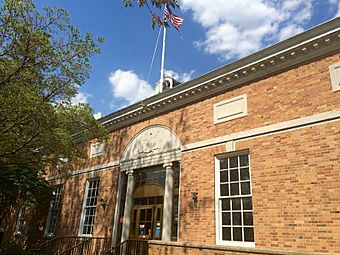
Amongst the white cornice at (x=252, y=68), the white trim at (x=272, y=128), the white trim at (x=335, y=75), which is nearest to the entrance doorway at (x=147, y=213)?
the white trim at (x=272, y=128)

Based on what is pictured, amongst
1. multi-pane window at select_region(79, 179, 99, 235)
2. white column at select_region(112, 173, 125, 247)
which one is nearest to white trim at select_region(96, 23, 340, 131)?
white column at select_region(112, 173, 125, 247)

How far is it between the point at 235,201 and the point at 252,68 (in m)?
3.99

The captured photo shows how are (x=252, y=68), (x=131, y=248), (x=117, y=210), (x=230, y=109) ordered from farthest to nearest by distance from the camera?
(x=117, y=210) < (x=131, y=248) < (x=230, y=109) < (x=252, y=68)

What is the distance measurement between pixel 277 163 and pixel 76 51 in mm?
7057

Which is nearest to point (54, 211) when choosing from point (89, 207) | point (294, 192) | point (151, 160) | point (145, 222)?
point (89, 207)

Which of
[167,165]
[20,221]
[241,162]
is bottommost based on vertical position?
[20,221]

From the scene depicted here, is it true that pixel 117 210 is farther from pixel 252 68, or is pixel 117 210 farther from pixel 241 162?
pixel 252 68

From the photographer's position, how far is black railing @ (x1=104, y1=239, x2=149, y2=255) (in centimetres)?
1029

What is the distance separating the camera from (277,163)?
25.2 ft

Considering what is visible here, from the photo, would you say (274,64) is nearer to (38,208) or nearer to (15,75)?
(15,75)

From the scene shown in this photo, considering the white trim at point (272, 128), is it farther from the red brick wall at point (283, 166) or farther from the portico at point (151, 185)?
the portico at point (151, 185)

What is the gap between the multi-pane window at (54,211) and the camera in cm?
1513

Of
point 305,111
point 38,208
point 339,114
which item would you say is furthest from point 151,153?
point 38,208

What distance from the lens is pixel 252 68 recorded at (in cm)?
892
